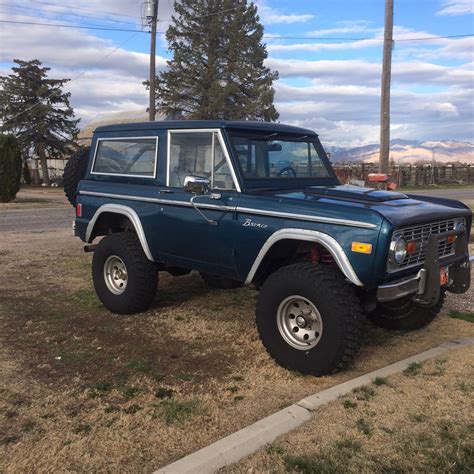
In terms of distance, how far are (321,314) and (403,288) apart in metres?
0.62

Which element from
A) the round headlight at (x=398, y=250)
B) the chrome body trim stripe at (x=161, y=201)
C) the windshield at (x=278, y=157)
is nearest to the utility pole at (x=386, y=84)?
the windshield at (x=278, y=157)

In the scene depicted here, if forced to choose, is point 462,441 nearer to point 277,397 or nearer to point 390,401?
point 390,401

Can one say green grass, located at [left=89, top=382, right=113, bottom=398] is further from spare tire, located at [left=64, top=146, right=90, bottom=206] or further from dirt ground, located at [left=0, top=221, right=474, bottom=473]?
spare tire, located at [left=64, top=146, right=90, bottom=206]

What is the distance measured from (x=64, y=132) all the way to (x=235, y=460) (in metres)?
36.5

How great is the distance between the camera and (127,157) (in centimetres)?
563

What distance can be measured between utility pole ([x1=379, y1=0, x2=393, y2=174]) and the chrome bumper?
8886 millimetres

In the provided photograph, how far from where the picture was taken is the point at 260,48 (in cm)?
3447

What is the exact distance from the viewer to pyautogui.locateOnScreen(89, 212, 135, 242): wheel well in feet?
19.2

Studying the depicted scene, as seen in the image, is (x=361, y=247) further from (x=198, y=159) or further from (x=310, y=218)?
(x=198, y=159)

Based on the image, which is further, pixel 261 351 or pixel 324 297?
pixel 261 351

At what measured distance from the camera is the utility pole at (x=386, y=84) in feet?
40.3

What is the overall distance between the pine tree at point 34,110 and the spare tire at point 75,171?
30597 mm

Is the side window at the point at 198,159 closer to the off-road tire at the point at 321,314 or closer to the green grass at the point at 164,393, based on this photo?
the off-road tire at the point at 321,314

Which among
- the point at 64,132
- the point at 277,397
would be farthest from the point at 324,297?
the point at 64,132
